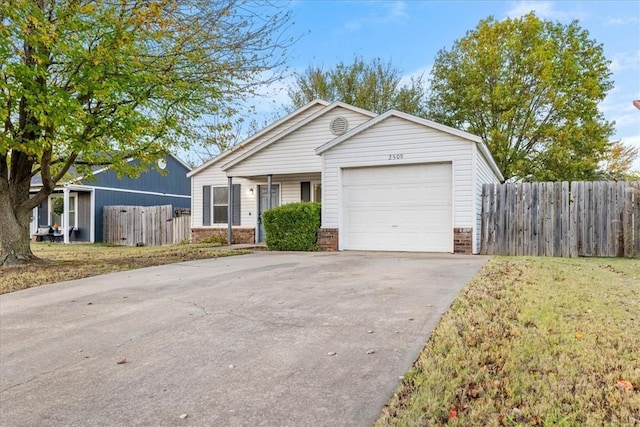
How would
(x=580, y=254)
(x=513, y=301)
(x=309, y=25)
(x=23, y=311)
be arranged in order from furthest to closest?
(x=580, y=254), (x=309, y=25), (x=23, y=311), (x=513, y=301)

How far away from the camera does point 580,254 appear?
422 inches

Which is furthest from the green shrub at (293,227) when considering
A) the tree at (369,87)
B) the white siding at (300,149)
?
the tree at (369,87)

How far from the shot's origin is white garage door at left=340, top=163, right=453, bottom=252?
10930 millimetres

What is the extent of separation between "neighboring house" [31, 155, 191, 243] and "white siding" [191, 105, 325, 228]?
365 centimetres

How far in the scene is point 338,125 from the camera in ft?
46.7

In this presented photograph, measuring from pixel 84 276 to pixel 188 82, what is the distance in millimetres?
4586

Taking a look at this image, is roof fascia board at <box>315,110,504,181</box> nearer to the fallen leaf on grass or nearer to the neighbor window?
the fallen leaf on grass

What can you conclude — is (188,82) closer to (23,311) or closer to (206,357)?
(23,311)

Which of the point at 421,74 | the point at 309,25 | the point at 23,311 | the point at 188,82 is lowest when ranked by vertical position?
the point at 23,311

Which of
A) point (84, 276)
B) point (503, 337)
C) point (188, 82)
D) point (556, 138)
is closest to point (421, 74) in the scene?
point (556, 138)

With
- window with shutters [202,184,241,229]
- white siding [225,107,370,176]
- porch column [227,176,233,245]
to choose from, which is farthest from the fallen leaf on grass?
window with shutters [202,184,241,229]

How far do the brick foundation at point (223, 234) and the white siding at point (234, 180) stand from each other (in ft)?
0.64

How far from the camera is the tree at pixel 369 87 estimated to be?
930 inches

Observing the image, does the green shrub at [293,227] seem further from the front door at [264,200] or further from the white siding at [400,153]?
the front door at [264,200]
